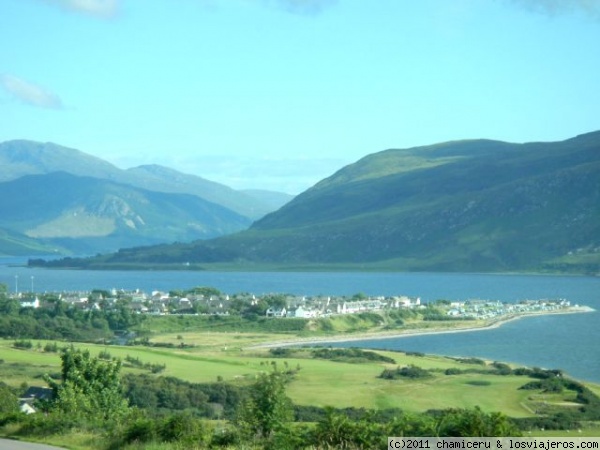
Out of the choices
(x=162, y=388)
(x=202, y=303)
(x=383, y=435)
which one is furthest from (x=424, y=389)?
(x=202, y=303)

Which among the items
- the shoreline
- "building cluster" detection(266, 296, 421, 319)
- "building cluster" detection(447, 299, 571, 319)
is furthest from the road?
"building cluster" detection(447, 299, 571, 319)

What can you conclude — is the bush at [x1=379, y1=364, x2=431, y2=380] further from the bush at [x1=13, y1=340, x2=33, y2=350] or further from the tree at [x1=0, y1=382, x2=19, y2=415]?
the tree at [x1=0, y1=382, x2=19, y2=415]

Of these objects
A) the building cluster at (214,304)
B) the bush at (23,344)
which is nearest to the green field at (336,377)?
the bush at (23,344)

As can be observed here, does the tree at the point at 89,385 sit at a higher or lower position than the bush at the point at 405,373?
higher

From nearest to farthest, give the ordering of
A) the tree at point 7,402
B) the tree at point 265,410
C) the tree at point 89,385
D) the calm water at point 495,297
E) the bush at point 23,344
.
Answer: the tree at point 265,410 → the tree at point 7,402 → the tree at point 89,385 → the bush at point 23,344 → the calm water at point 495,297

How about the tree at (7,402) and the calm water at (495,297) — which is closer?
the tree at (7,402)

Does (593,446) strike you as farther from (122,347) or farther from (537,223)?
(537,223)

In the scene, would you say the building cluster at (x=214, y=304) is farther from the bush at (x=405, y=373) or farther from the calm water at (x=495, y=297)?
the bush at (x=405, y=373)
